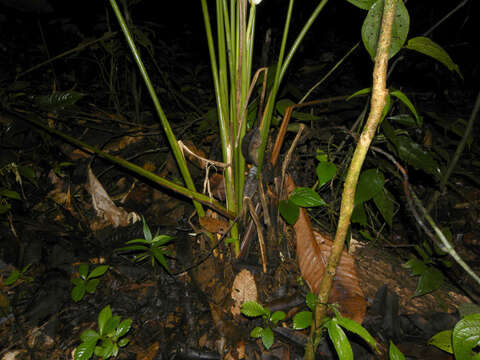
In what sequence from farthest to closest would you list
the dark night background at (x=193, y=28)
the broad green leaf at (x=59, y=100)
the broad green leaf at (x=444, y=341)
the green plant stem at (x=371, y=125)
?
the dark night background at (x=193, y=28) < the broad green leaf at (x=59, y=100) < the broad green leaf at (x=444, y=341) < the green plant stem at (x=371, y=125)

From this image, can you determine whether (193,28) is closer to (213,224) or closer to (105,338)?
(213,224)

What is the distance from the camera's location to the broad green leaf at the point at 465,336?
567 mm

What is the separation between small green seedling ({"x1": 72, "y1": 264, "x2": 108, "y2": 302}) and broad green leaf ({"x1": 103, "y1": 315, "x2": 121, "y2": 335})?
5.5 inches

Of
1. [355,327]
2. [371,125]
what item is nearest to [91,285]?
[355,327]

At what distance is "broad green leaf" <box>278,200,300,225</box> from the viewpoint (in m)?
0.76

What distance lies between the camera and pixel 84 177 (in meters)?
1.11

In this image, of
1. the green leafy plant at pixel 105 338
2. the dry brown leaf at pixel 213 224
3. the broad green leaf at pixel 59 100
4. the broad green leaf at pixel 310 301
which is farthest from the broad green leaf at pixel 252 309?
the broad green leaf at pixel 59 100

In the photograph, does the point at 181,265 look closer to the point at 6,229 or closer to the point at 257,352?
the point at 257,352

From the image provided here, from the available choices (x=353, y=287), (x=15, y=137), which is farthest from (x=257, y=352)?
(x=15, y=137)

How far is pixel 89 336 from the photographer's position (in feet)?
2.34

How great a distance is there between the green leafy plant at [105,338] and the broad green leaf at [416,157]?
950mm

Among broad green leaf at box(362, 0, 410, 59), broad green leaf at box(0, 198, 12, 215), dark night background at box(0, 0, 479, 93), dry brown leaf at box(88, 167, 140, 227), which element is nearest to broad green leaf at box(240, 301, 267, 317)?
dry brown leaf at box(88, 167, 140, 227)

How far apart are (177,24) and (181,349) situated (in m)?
3.39

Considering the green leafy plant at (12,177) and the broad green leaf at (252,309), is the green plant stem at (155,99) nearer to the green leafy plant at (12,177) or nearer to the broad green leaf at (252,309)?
the broad green leaf at (252,309)
